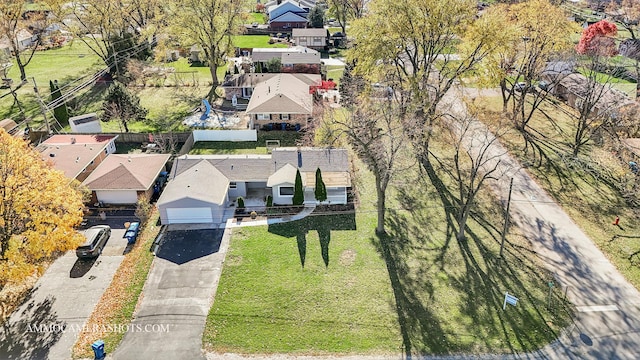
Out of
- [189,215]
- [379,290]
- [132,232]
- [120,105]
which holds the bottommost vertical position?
[379,290]

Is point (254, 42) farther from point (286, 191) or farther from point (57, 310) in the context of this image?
point (57, 310)

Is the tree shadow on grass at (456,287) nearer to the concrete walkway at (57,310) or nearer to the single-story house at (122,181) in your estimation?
the concrete walkway at (57,310)

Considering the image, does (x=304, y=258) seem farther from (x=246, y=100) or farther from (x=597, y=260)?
(x=246, y=100)

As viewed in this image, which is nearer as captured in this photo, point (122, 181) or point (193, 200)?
point (193, 200)

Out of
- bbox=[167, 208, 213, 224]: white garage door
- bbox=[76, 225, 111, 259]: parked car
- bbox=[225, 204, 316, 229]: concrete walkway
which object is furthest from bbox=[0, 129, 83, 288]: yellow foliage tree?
bbox=[225, 204, 316, 229]: concrete walkway

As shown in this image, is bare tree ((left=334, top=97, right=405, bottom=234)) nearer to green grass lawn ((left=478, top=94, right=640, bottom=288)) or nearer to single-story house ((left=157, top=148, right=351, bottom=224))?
single-story house ((left=157, top=148, right=351, bottom=224))

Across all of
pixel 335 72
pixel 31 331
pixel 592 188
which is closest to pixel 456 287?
pixel 592 188
